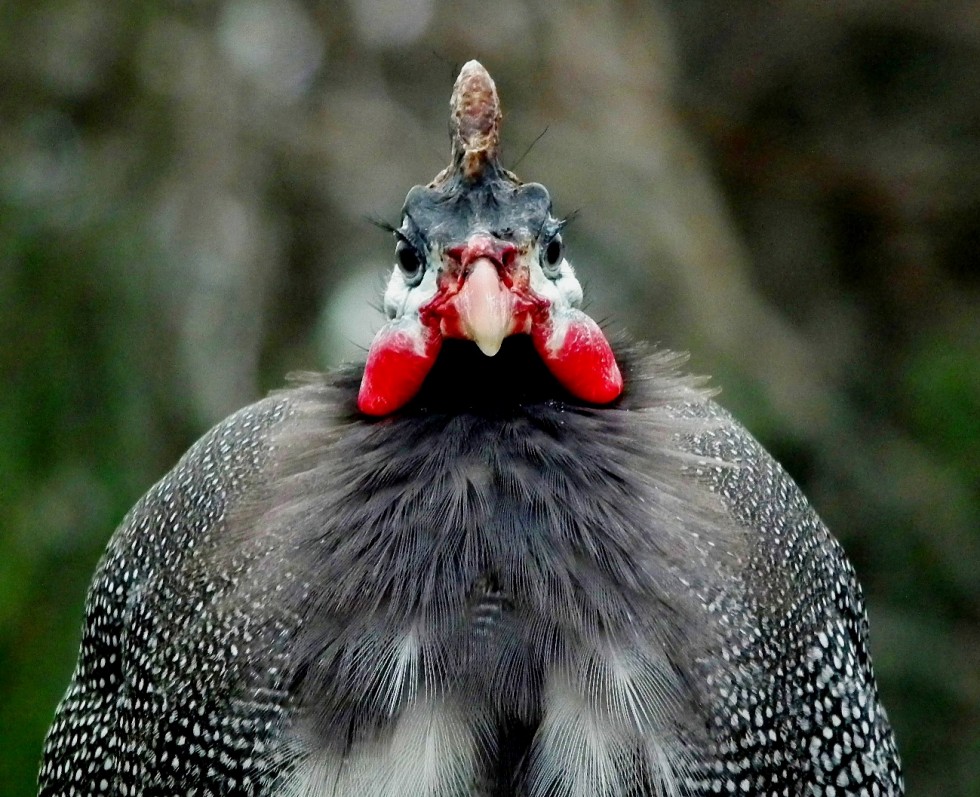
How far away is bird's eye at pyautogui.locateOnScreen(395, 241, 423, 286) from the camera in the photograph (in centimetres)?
282

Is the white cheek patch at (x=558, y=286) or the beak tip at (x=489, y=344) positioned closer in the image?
the beak tip at (x=489, y=344)

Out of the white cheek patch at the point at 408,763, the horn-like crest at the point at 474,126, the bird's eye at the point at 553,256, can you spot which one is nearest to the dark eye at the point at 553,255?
the bird's eye at the point at 553,256

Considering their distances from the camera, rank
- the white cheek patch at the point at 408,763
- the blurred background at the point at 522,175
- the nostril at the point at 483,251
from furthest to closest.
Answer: the blurred background at the point at 522,175 < the nostril at the point at 483,251 < the white cheek patch at the point at 408,763

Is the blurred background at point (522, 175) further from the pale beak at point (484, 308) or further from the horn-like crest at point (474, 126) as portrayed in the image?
the pale beak at point (484, 308)

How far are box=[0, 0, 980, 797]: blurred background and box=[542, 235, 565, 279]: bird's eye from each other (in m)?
1.34

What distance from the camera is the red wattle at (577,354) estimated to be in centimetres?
276

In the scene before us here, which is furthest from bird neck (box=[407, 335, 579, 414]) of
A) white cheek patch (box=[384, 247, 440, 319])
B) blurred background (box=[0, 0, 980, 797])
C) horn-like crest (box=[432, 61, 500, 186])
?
blurred background (box=[0, 0, 980, 797])

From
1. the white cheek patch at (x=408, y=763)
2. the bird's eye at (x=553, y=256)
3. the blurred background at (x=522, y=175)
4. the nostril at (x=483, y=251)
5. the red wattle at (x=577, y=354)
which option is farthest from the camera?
the blurred background at (x=522, y=175)

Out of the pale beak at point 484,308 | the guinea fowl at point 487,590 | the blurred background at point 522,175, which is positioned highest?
the blurred background at point 522,175

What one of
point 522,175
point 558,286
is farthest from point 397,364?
point 522,175

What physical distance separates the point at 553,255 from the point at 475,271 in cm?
34

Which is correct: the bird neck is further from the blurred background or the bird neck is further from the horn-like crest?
the blurred background

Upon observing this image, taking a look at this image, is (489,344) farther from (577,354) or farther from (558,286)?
(558,286)

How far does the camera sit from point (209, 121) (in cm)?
568
